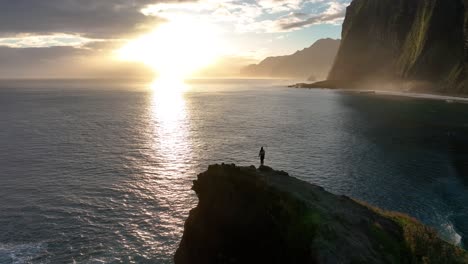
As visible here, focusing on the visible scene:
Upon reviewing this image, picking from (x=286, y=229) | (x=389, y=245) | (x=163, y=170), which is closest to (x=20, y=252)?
(x=286, y=229)

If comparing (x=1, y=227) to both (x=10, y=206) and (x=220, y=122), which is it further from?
(x=220, y=122)

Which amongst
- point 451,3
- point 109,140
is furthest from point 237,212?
point 451,3

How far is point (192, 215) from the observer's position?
27.0 metres

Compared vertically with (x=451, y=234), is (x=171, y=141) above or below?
above

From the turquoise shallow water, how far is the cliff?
37.2ft

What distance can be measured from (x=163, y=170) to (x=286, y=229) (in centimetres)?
4239

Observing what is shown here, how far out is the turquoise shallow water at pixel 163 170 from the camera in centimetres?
3725

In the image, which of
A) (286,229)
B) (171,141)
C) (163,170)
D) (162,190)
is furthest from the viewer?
(171,141)

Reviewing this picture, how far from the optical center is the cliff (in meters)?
20.4

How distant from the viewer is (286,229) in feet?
68.7

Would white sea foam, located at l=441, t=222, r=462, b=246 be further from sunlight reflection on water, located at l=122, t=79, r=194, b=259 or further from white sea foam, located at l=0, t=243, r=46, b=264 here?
white sea foam, located at l=0, t=243, r=46, b=264

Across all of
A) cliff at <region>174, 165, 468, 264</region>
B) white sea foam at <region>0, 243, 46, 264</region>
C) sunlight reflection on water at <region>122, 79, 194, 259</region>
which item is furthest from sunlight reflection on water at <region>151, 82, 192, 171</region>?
cliff at <region>174, 165, 468, 264</region>

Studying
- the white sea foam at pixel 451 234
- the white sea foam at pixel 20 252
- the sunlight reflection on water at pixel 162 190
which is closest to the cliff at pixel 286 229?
the sunlight reflection on water at pixel 162 190

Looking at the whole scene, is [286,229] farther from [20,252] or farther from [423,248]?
[20,252]
